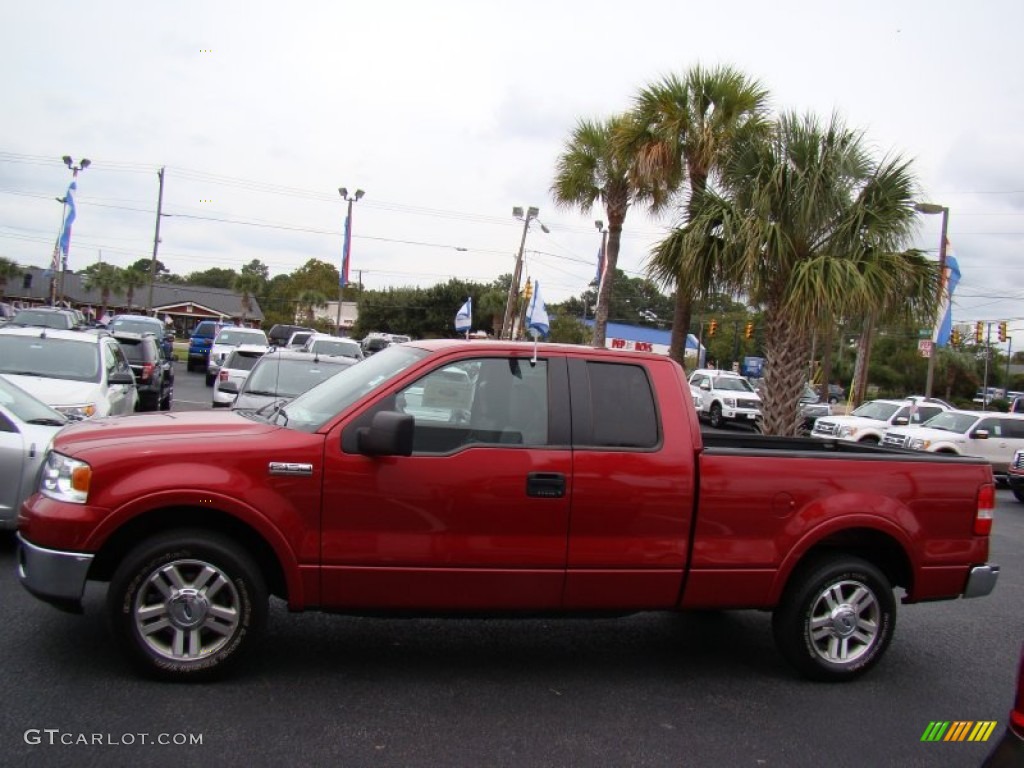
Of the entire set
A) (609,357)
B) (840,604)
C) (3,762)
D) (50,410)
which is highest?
(609,357)

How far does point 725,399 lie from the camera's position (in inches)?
1072

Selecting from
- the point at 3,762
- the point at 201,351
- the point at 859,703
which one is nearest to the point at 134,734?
the point at 3,762

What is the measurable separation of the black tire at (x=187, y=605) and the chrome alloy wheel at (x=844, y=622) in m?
3.07

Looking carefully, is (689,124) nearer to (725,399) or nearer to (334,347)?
(334,347)

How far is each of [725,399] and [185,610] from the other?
24.6 metres

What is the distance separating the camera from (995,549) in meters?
10.1

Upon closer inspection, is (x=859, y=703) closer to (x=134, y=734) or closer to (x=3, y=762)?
(x=134, y=734)

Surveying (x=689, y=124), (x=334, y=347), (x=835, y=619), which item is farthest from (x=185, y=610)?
(x=334, y=347)

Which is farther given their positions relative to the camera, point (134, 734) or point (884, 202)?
point (884, 202)

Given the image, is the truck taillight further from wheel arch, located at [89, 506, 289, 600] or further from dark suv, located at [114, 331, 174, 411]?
dark suv, located at [114, 331, 174, 411]

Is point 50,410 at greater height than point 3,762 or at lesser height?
greater

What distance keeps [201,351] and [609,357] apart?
90.6 feet

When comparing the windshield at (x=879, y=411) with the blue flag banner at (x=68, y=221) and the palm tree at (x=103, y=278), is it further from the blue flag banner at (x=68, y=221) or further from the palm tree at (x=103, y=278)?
the palm tree at (x=103, y=278)

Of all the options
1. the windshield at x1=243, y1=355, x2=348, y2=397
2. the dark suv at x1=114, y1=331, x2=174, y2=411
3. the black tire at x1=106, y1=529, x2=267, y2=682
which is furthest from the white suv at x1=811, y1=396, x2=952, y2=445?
the black tire at x1=106, y1=529, x2=267, y2=682
